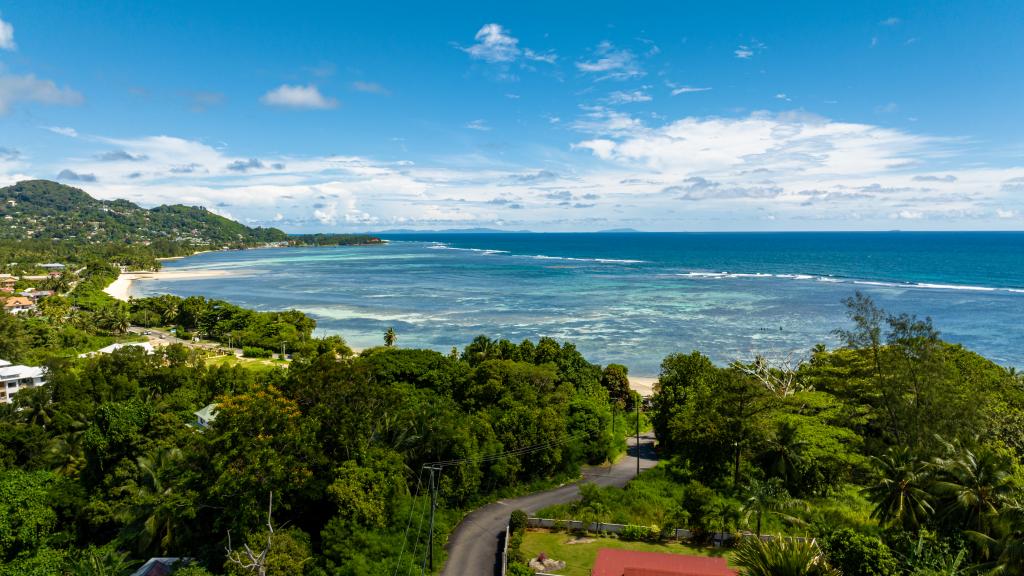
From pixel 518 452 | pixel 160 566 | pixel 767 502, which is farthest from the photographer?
pixel 518 452

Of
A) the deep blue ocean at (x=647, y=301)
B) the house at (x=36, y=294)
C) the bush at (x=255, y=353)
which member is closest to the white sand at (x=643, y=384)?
the deep blue ocean at (x=647, y=301)

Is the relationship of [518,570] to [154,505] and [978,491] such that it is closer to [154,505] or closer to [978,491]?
[978,491]

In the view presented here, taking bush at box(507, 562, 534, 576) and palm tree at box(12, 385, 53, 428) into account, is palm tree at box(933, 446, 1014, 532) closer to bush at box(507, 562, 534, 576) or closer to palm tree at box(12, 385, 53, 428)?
bush at box(507, 562, 534, 576)

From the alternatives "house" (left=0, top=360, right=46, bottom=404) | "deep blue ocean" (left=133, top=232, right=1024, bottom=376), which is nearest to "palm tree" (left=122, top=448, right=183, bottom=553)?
"house" (left=0, top=360, right=46, bottom=404)

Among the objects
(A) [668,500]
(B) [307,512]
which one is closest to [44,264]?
(B) [307,512]

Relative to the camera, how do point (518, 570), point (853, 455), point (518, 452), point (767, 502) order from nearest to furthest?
point (518, 570) → point (767, 502) → point (853, 455) → point (518, 452)

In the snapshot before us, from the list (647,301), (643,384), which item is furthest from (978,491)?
(647,301)
